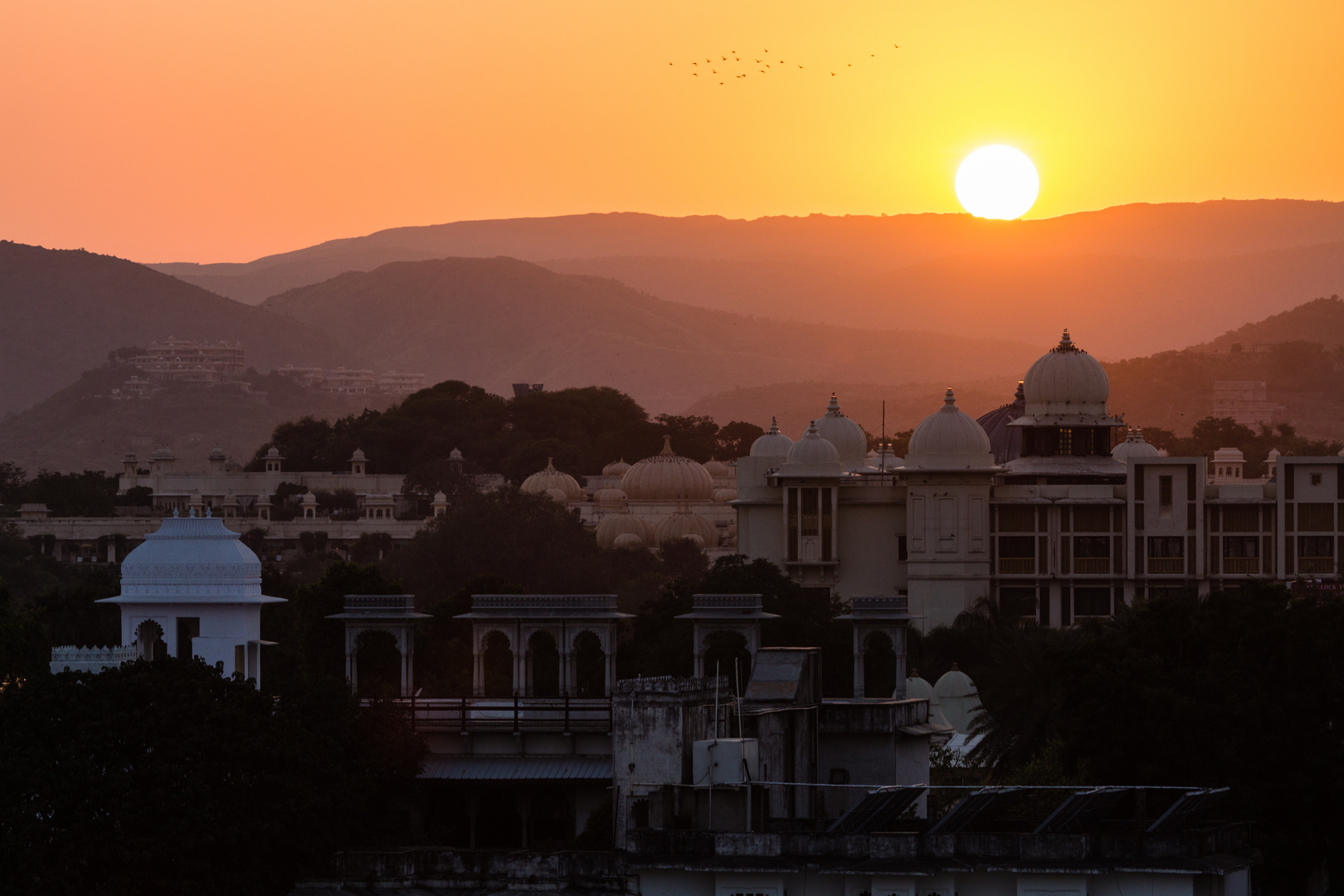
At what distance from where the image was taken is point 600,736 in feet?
141

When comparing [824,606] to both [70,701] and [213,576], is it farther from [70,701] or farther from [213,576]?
[70,701]

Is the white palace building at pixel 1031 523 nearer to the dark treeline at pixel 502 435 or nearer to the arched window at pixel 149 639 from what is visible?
the arched window at pixel 149 639

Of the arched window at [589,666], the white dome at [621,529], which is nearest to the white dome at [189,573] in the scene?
the arched window at [589,666]

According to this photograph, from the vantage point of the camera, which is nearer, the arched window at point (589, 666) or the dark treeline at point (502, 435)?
the arched window at point (589, 666)

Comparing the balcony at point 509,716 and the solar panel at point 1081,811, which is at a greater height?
the balcony at point 509,716

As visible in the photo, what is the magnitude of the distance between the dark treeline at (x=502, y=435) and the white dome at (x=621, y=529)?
36.0m

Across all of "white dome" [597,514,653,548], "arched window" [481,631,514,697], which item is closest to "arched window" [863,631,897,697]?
"arched window" [481,631,514,697]

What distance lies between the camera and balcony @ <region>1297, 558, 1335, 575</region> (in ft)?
285

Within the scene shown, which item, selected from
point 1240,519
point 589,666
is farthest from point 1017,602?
point 589,666

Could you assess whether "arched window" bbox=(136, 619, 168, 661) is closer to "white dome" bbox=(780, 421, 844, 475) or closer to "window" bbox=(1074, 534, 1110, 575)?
"white dome" bbox=(780, 421, 844, 475)

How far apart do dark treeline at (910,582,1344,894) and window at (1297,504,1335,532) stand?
39558mm

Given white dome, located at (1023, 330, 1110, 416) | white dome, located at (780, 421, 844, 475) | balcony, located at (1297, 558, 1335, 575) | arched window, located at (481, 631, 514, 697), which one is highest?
white dome, located at (1023, 330, 1110, 416)

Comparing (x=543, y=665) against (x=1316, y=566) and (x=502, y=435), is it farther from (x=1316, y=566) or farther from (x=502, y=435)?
(x=502, y=435)

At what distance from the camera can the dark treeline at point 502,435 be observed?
171 metres
